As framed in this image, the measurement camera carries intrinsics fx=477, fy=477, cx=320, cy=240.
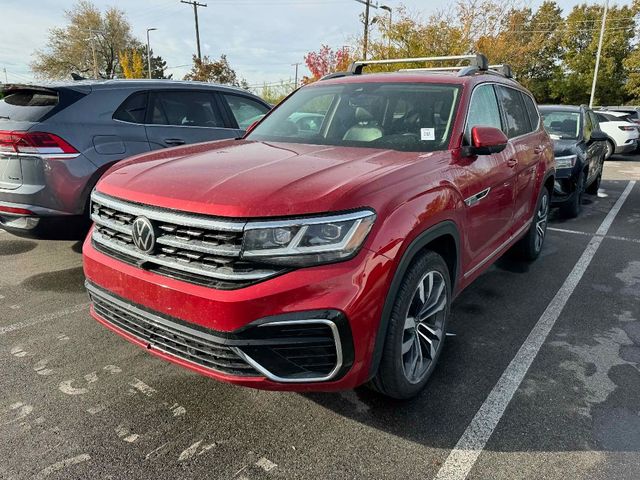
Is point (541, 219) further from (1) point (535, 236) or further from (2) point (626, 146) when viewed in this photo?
(2) point (626, 146)

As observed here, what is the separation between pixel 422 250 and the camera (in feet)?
Answer: 8.21

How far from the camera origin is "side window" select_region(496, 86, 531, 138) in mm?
4055

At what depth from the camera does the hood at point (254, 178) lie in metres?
2.03

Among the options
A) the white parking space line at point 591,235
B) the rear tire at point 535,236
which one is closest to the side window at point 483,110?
the rear tire at point 535,236

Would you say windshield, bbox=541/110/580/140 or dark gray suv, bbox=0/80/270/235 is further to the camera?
windshield, bbox=541/110/580/140

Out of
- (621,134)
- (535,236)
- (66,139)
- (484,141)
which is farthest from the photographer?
(621,134)

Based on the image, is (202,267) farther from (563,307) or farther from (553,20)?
(553,20)

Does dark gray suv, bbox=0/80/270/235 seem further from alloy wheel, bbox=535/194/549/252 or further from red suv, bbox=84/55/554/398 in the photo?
alloy wheel, bbox=535/194/549/252

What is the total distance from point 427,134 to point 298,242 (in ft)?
4.80

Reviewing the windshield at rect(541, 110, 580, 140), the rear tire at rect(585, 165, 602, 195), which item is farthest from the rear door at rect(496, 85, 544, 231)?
the rear tire at rect(585, 165, 602, 195)

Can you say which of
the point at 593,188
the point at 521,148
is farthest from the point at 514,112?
the point at 593,188

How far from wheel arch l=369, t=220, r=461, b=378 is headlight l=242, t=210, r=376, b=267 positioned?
316 millimetres

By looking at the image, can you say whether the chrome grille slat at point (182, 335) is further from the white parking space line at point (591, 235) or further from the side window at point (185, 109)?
the white parking space line at point (591, 235)

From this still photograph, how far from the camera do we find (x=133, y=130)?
4.61 metres
